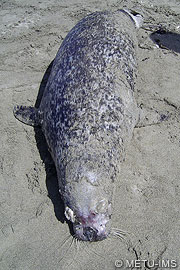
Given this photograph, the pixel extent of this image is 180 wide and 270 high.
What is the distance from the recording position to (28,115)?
12.8 feet

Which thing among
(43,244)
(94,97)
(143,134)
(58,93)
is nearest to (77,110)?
(94,97)

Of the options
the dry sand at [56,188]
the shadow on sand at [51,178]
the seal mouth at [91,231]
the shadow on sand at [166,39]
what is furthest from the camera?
the shadow on sand at [166,39]

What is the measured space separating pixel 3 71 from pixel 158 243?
158 inches

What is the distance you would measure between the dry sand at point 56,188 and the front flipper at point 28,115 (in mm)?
95

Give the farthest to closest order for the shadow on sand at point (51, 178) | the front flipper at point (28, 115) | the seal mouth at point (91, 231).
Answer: the front flipper at point (28, 115) < the shadow on sand at point (51, 178) < the seal mouth at point (91, 231)

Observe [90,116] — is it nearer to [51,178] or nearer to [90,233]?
[51,178]

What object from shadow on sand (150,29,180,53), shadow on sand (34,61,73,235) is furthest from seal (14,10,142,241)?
shadow on sand (150,29,180,53)

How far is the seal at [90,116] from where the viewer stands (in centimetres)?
261

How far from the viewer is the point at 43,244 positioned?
2.82 m

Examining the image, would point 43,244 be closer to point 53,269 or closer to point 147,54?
point 53,269

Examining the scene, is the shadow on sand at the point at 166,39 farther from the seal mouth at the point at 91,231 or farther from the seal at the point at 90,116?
the seal mouth at the point at 91,231

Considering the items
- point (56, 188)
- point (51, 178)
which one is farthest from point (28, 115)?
point (56, 188)

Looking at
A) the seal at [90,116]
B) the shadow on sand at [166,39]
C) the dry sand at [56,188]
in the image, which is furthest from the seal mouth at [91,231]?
the shadow on sand at [166,39]

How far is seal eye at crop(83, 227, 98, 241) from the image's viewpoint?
259 centimetres
